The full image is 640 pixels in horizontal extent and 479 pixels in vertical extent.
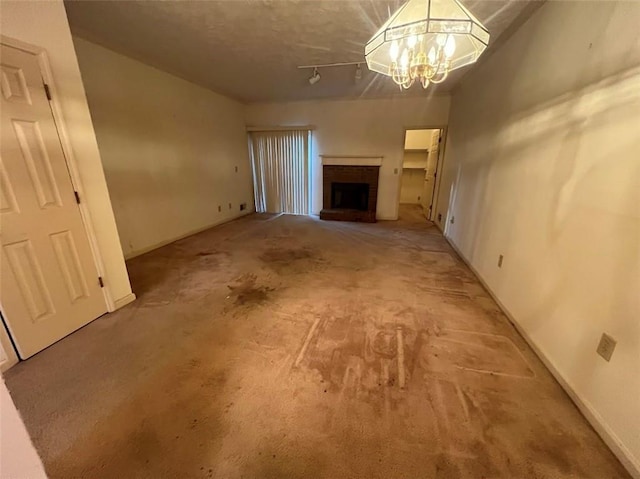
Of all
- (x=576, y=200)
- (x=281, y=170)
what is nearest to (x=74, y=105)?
(x=576, y=200)

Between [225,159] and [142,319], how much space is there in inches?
156

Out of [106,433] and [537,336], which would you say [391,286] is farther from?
[106,433]

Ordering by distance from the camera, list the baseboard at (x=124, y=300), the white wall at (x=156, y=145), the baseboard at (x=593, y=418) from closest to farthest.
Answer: the baseboard at (x=593, y=418), the baseboard at (x=124, y=300), the white wall at (x=156, y=145)

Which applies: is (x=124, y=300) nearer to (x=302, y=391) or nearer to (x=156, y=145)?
(x=302, y=391)

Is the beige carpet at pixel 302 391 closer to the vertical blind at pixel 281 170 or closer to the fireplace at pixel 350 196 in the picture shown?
the fireplace at pixel 350 196

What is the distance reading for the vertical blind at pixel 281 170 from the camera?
19.6 ft

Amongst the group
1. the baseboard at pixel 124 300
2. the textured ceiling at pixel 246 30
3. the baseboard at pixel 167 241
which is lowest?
the baseboard at pixel 124 300

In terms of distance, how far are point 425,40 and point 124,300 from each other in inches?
122

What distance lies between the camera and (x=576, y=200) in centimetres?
159

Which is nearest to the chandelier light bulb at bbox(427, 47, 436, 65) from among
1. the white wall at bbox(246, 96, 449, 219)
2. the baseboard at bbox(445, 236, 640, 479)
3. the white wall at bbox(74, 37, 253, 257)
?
the baseboard at bbox(445, 236, 640, 479)

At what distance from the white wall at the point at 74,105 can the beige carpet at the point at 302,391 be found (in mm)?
452

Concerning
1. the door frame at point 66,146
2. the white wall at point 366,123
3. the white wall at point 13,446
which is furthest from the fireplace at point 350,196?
the white wall at point 13,446

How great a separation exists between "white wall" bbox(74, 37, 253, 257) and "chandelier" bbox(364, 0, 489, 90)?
317 cm

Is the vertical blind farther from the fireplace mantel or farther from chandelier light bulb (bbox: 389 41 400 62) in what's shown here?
chandelier light bulb (bbox: 389 41 400 62)
